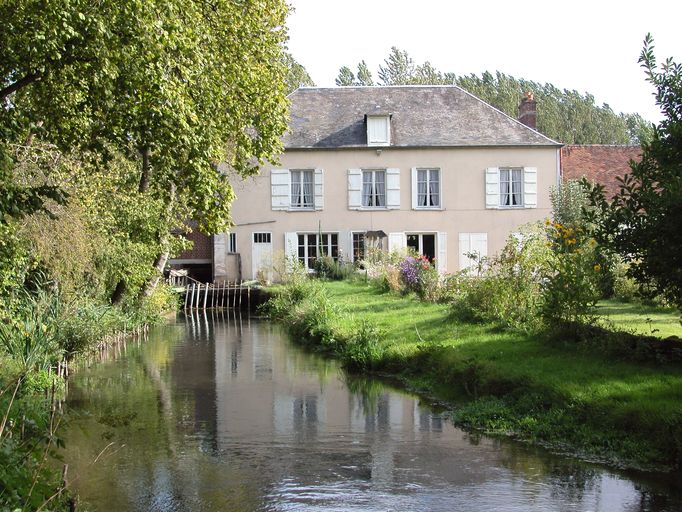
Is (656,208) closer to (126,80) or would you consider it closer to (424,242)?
(126,80)

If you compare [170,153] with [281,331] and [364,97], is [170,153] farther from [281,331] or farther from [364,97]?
[364,97]

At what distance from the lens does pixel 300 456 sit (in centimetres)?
838

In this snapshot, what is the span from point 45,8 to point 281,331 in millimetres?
12749

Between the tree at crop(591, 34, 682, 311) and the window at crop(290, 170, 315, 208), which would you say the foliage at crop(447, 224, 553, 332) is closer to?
the tree at crop(591, 34, 682, 311)

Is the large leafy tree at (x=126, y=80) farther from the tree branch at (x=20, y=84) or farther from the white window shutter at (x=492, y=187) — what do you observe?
A: the white window shutter at (x=492, y=187)

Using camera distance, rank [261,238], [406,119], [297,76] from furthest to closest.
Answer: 1. [297,76]
2. [406,119]
3. [261,238]

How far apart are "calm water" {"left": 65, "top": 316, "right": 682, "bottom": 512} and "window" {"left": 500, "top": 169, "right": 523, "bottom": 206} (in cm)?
1805

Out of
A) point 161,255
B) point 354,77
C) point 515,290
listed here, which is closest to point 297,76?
point 354,77

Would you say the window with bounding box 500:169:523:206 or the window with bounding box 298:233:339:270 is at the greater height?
the window with bounding box 500:169:523:206

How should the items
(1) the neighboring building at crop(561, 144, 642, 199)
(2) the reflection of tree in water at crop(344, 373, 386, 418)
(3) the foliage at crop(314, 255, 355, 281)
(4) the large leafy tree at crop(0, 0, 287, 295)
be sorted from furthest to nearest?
(1) the neighboring building at crop(561, 144, 642, 199)
(3) the foliage at crop(314, 255, 355, 281)
(2) the reflection of tree in water at crop(344, 373, 386, 418)
(4) the large leafy tree at crop(0, 0, 287, 295)

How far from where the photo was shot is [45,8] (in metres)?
8.12

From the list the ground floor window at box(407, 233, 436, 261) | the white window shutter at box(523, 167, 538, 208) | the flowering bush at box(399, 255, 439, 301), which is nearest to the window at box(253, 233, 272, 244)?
the ground floor window at box(407, 233, 436, 261)

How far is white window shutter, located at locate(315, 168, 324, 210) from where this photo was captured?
29.5m

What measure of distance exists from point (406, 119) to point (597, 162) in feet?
26.4
